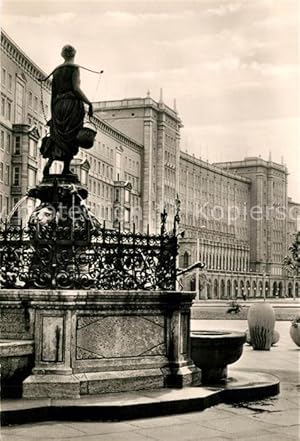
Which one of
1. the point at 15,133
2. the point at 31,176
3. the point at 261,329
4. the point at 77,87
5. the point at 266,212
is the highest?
the point at 266,212

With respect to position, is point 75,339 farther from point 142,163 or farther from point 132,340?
point 142,163

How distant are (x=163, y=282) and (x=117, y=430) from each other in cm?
285

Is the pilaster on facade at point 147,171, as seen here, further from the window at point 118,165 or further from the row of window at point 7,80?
the row of window at point 7,80

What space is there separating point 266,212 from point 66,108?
14844cm

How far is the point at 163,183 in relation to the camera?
106 metres

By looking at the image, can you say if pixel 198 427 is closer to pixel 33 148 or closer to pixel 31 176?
pixel 31 176

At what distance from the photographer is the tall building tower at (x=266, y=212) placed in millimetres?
151750

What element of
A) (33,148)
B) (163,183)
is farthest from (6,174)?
(163,183)

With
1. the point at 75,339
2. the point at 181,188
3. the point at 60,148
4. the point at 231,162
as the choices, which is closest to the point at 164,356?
the point at 75,339

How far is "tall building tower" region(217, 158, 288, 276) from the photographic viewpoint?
152 metres

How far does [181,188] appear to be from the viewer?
402 feet

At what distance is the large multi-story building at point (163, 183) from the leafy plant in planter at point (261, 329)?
19.9 m

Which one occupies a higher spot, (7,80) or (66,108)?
(7,80)

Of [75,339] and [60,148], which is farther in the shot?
[60,148]
